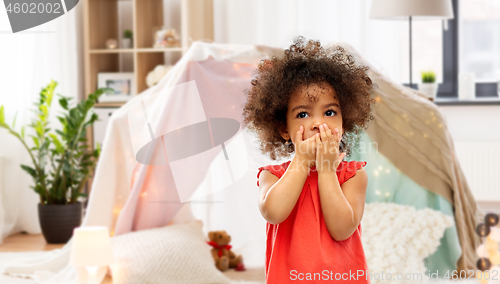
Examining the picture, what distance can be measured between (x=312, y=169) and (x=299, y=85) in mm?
149

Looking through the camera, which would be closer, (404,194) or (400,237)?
(400,237)

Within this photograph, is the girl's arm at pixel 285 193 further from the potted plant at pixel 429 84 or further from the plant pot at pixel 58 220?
the potted plant at pixel 429 84

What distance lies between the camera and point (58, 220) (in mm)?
2951

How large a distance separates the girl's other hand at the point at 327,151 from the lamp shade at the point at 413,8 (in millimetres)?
2062

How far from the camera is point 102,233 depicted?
74.4 inches

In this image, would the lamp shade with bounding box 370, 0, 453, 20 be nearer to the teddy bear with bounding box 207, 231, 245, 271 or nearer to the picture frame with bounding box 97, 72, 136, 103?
the teddy bear with bounding box 207, 231, 245, 271

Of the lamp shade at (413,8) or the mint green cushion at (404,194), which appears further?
the lamp shade at (413,8)

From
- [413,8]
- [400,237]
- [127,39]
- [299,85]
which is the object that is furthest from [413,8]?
[299,85]

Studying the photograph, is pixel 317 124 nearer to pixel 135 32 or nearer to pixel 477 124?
pixel 135 32

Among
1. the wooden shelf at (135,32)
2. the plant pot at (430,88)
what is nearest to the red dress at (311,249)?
the wooden shelf at (135,32)

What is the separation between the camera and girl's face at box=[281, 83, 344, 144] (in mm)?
886

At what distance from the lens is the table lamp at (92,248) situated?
1.89 metres

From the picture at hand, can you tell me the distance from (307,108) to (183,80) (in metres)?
1.24

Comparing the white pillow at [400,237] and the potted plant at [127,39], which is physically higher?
the potted plant at [127,39]
